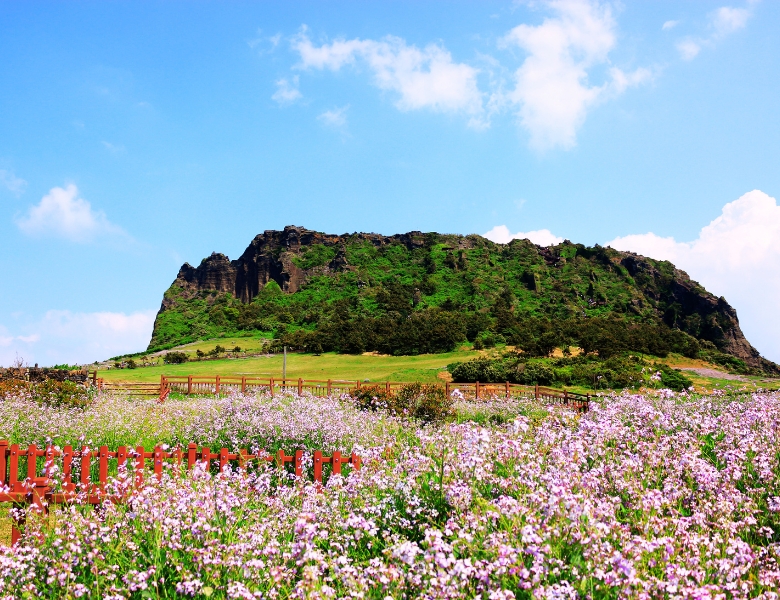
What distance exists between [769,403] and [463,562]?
8.25 meters

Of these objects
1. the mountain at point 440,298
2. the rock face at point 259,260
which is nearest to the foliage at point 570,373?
the mountain at point 440,298

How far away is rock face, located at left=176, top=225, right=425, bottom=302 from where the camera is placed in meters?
133

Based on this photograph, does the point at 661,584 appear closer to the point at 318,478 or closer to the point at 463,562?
the point at 463,562

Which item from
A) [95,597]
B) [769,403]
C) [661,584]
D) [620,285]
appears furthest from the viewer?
[620,285]

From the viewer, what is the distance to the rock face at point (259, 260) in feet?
437

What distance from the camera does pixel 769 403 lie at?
30.4 feet

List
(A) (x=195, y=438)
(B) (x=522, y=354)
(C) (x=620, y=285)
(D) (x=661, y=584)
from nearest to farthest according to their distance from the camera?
(D) (x=661, y=584)
(A) (x=195, y=438)
(B) (x=522, y=354)
(C) (x=620, y=285)

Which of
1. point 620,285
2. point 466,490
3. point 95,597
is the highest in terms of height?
point 620,285

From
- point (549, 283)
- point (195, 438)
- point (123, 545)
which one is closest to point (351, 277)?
point (549, 283)

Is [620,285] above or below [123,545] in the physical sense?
above

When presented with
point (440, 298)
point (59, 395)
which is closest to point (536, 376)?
point (59, 395)

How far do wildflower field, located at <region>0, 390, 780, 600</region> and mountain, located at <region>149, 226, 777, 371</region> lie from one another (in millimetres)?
41551

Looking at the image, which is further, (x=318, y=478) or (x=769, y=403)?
(x=769, y=403)

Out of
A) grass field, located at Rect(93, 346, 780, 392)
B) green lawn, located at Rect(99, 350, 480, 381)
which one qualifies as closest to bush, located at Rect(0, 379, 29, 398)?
grass field, located at Rect(93, 346, 780, 392)
